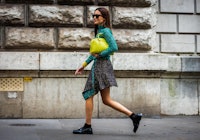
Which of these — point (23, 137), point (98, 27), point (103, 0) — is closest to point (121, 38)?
point (103, 0)

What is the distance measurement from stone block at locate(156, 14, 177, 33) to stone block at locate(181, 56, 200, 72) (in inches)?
26.2

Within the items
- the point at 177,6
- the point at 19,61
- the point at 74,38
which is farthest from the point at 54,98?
the point at 177,6

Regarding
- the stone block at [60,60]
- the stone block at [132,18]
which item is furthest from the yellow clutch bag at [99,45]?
the stone block at [132,18]

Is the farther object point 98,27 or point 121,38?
point 121,38

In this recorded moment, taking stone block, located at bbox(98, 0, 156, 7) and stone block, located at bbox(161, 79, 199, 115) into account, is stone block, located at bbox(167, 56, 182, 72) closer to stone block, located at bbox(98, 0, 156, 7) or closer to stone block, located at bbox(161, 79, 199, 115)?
stone block, located at bbox(161, 79, 199, 115)

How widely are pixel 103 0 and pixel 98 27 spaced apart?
6.45ft

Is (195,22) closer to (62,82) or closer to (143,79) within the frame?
(143,79)

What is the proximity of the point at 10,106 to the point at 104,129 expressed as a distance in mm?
1913

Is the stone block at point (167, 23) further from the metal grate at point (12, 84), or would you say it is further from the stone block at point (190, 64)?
the metal grate at point (12, 84)

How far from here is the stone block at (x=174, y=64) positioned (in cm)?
822

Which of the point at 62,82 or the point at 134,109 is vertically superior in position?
the point at 62,82

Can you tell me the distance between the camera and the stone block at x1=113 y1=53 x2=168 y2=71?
7.53 meters

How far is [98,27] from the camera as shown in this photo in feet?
18.9

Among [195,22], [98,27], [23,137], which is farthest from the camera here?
[195,22]
